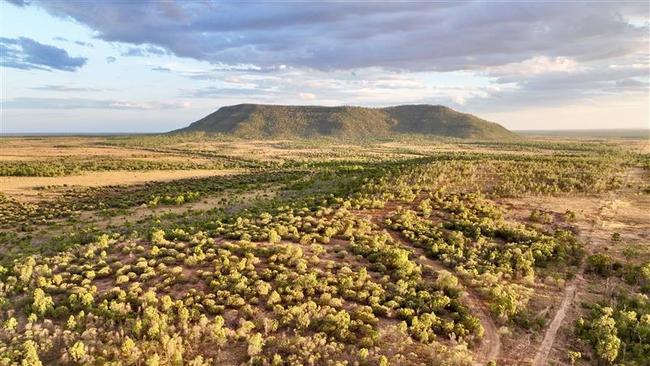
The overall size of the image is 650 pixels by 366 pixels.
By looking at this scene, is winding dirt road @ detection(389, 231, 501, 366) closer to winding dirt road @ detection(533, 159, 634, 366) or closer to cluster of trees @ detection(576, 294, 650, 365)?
winding dirt road @ detection(533, 159, 634, 366)

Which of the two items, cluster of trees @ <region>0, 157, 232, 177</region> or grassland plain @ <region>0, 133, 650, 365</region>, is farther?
cluster of trees @ <region>0, 157, 232, 177</region>

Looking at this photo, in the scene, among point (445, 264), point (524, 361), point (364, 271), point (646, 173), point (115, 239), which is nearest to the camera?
point (524, 361)

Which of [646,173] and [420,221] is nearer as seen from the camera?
[420,221]

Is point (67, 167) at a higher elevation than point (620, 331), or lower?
higher

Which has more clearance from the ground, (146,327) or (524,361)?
(146,327)

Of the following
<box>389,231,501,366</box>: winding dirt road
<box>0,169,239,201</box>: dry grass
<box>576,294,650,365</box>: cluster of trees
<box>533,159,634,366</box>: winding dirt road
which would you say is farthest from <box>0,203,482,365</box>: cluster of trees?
<box>0,169,239,201</box>: dry grass

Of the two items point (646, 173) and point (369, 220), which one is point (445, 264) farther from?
point (646, 173)

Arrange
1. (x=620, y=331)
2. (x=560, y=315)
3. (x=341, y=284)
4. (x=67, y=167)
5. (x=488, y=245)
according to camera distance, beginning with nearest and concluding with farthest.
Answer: (x=620, y=331), (x=560, y=315), (x=341, y=284), (x=488, y=245), (x=67, y=167)

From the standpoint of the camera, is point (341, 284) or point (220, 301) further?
point (341, 284)

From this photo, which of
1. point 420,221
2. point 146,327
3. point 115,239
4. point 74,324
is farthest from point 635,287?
point 115,239

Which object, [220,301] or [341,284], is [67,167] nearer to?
[220,301]

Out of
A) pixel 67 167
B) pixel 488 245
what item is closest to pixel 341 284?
pixel 488 245
